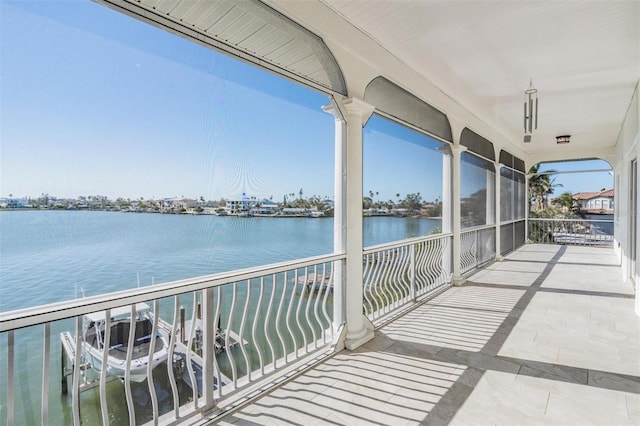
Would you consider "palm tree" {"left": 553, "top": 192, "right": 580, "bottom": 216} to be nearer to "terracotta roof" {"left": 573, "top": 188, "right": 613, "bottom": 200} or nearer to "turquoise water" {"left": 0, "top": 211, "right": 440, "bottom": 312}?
"terracotta roof" {"left": 573, "top": 188, "right": 613, "bottom": 200}

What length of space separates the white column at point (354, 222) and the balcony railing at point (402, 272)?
254 millimetres

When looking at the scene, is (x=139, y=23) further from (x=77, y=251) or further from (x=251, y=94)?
(x=77, y=251)

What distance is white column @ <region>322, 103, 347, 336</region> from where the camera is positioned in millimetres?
2988

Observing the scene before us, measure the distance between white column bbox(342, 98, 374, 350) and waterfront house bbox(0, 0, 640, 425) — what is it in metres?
0.01

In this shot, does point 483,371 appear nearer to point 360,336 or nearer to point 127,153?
point 360,336

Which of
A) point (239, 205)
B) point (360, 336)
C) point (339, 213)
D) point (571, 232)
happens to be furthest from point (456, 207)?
point (571, 232)

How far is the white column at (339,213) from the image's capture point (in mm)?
2988

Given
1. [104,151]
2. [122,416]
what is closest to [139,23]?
[104,151]

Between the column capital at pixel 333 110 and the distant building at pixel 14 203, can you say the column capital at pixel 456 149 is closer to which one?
the column capital at pixel 333 110

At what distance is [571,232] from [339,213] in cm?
1034

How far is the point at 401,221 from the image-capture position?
13.5ft

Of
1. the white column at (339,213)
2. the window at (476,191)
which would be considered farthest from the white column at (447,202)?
the white column at (339,213)

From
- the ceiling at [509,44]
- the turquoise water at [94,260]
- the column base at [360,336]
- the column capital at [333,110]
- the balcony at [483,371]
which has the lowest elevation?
the balcony at [483,371]

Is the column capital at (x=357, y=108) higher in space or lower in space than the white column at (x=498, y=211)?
Answer: higher
